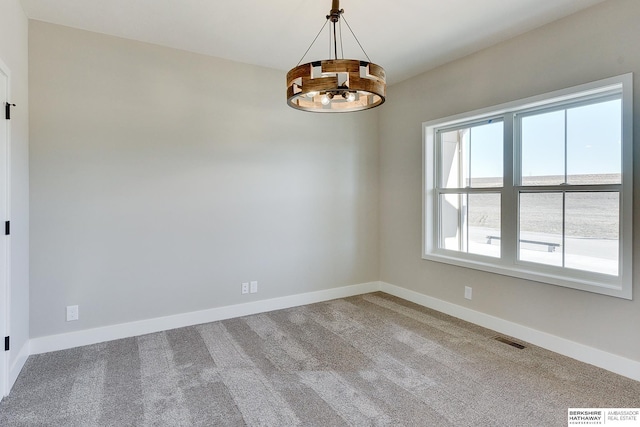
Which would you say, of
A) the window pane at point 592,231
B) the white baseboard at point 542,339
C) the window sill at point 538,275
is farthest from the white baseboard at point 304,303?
the window pane at point 592,231

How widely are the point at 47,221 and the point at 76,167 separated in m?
0.53

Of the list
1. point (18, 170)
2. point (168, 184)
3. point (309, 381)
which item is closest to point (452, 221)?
point (309, 381)

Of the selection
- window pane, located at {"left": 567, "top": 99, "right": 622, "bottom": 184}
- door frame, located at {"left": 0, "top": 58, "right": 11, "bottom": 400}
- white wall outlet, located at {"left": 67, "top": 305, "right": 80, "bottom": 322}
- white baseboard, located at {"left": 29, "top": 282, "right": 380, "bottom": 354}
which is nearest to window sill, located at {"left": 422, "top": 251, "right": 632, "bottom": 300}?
window pane, located at {"left": 567, "top": 99, "right": 622, "bottom": 184}

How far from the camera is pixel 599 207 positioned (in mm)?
2820

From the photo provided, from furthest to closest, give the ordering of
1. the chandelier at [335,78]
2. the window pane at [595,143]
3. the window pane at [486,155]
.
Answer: the window pane at [486,155], the window pane at [595,143], the chandelier at [335,78]

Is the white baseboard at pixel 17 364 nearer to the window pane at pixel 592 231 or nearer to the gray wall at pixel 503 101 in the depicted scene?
the gray wall at pixel 503 101

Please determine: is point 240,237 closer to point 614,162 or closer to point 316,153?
point 316,153

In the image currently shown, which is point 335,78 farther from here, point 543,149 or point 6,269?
point 6,269

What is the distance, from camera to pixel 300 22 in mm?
3000

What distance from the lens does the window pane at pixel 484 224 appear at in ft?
11.8

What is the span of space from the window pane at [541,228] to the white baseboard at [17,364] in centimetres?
431

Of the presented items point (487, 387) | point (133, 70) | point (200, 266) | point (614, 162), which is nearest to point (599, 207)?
point (614, 162)

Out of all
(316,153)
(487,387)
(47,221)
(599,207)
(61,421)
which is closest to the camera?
(61,421)

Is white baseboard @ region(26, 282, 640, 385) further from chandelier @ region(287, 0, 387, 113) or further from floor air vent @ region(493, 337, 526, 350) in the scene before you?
chandelier @ region(287, 0, 387, 113)
